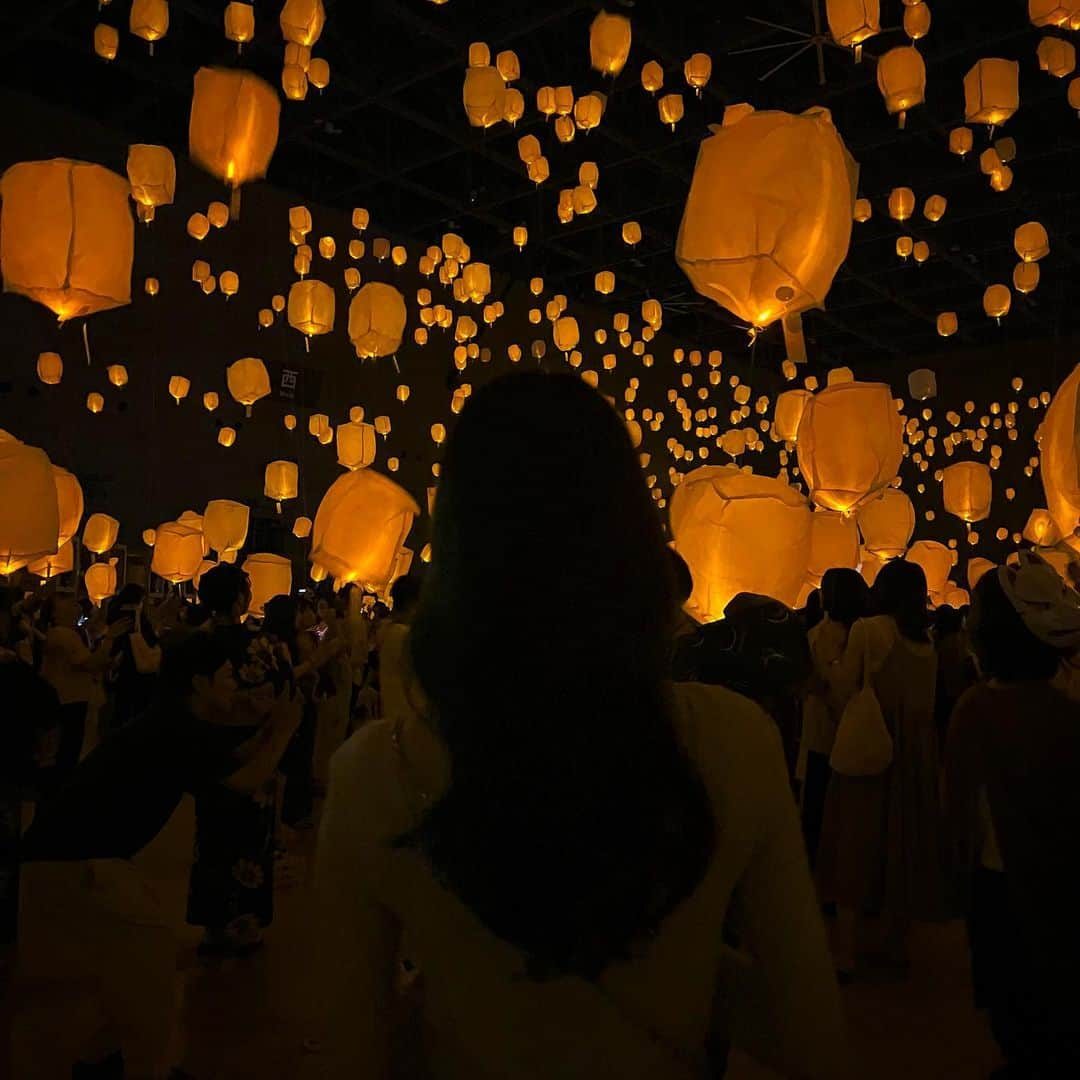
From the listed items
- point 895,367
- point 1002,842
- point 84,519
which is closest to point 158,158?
point 84,519

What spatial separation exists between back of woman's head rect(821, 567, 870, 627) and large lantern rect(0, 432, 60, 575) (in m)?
2.79

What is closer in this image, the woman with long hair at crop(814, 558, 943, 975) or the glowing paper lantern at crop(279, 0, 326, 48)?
the woman with long hair at crop(814, 558, 943, 975)

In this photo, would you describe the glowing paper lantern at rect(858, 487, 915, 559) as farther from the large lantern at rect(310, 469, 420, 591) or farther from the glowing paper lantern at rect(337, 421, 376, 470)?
the large lantern at rect(310, 469, 420, 591)

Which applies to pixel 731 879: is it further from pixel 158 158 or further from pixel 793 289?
pixel 158 158

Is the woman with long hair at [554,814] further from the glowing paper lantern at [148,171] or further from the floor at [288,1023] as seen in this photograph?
the glowing paper lantern at [148,171]

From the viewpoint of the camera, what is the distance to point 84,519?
10219 mm

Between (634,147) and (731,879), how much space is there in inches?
417

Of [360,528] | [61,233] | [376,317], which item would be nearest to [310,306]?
[376,317]

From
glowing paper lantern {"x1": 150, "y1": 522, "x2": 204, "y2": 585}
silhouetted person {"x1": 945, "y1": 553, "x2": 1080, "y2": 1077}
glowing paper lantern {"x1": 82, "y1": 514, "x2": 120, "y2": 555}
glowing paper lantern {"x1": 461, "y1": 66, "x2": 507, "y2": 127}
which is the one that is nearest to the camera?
silhouetted person {"x1": 945, "y1": 553, "x2": 1080, "y2": 1077}

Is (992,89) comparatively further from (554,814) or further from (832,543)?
(554,814)

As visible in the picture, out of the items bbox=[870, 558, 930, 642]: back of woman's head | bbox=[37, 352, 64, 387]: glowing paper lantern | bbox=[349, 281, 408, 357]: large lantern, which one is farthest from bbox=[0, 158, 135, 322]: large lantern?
bbox=[37, 352, 64, 387]: glowing paper lantern

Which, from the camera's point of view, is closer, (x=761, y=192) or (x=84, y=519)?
(x=761, y=192)

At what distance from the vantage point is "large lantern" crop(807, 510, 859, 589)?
197 inches

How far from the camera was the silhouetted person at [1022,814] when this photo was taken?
157cm
